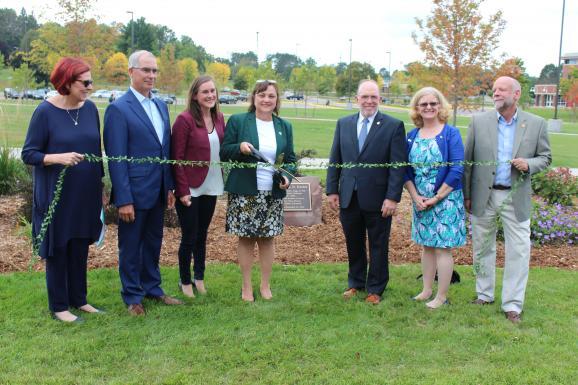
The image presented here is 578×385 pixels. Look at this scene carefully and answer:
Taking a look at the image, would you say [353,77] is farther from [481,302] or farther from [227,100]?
[481,302]

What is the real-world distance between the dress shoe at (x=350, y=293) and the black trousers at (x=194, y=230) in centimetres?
153

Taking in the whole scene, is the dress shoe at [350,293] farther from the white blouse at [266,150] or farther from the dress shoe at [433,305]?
the white blouse at [266,150]

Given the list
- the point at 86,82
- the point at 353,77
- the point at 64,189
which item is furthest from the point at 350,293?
the point at 353,77

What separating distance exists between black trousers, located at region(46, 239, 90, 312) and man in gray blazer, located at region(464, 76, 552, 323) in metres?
3.74

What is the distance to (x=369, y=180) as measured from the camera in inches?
219

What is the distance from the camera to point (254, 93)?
5566 mm

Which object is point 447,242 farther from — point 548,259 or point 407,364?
point 548,259

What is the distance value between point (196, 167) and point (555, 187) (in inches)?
287

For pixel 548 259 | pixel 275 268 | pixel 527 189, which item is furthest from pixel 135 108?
pixel 548 259

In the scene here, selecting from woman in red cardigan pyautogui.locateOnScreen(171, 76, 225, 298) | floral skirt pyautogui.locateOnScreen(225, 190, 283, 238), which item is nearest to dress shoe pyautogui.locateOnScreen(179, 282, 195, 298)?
woman in red cardigan pyautogui.locateOnScreen(171, 76, 225, 298)

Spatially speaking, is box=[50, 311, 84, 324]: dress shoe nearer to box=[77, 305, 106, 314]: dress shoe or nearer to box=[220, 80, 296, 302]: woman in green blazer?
box=[77, 305, 106, 314]: dress shoe

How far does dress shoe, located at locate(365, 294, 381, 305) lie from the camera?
18.7 ft

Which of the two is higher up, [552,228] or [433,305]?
[552,228]

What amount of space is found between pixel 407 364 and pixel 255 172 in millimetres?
2246
